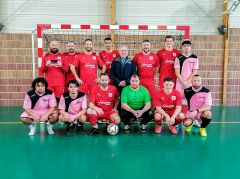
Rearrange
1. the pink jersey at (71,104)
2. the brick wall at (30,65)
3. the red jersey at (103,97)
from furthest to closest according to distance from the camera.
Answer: the brick wall at (30,65), the red jersey at (103,97), the pink jersey at (71,104)

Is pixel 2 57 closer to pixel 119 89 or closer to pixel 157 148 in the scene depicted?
pixel 119 89

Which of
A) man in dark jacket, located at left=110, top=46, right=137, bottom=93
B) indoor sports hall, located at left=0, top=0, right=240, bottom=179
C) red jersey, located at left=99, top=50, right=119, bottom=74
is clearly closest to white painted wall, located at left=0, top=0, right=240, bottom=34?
indoor sports hall, located at left=0, top=0, right=240, bottom=179

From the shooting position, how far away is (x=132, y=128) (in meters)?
5.57

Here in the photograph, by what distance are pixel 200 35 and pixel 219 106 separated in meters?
2.30

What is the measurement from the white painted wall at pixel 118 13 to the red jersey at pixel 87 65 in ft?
10.2

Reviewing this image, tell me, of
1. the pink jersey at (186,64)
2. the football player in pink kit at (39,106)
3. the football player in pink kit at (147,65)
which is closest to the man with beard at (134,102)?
the football player in pink kit at (147,65)

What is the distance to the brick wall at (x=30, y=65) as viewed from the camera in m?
8.27

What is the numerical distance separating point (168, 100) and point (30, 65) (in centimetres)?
496

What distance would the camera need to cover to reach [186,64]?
5609 mm

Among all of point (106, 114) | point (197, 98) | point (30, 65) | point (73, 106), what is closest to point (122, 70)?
point (106, 114)

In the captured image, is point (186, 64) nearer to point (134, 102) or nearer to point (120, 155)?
point (134, 102)

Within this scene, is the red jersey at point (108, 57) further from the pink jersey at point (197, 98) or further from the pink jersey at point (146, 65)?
the pink jersey at point (197, 98)

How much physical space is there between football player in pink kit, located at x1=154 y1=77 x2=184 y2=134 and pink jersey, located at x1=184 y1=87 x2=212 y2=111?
23cm

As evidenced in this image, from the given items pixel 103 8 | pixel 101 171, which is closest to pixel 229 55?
pixel 103 8
